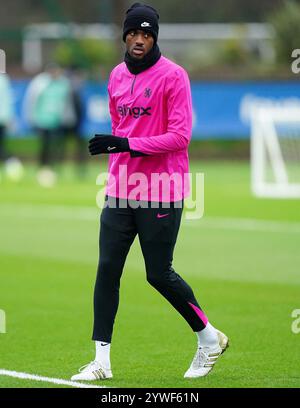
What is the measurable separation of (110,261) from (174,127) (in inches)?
41.0

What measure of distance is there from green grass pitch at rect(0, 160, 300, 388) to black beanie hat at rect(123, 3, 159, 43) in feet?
7.97

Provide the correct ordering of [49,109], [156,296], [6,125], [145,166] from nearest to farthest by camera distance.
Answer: [145,166], [156,296], [6,125], [49,109]

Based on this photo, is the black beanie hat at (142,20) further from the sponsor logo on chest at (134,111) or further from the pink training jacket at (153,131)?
the sponsor logo on chest at (134,111)

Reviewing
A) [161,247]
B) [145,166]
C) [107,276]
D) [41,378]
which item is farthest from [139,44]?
[41,378]

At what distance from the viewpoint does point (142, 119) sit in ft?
27.6

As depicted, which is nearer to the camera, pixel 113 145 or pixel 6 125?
pixel 113 145

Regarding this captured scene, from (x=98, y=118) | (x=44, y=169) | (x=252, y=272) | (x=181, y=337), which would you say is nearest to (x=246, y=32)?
(x=98, y=118)

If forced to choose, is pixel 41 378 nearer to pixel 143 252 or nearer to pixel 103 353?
pixel 103 353

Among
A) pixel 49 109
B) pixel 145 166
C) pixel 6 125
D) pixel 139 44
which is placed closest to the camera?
pixel 139 44

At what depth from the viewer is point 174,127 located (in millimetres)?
8281

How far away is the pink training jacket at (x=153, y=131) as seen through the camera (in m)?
8.30

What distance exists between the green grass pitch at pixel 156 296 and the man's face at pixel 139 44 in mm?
2263

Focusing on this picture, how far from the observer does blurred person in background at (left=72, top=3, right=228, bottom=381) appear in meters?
8.31

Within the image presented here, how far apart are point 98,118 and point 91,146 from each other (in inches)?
888
